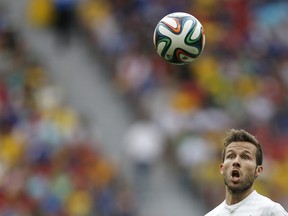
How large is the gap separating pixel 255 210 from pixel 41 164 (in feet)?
28.3

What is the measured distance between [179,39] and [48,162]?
6676 millimetres

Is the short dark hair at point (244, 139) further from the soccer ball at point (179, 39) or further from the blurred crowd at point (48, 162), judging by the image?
the blurred crowd at point (48, 162)

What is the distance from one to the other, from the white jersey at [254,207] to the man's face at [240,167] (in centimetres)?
9

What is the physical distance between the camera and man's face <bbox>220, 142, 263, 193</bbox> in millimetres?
7312

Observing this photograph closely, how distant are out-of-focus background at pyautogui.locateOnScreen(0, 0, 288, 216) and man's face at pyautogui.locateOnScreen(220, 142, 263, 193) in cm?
766

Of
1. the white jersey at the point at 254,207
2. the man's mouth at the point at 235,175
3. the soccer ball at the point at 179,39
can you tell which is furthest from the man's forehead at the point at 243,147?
the soccer ball at the point at 179,39

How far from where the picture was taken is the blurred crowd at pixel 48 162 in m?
15.1

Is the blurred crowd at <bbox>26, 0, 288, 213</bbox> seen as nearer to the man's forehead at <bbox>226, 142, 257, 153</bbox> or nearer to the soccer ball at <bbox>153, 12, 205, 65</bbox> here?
the soccer ball at <bbox>153, 12, 205, 65</bbox>

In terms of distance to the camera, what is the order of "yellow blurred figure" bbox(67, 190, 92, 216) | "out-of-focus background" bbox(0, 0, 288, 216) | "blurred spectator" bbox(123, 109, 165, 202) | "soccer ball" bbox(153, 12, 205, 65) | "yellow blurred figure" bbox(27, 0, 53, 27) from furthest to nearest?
"yellow blurred figure" bbox(27, 0, 53, 27) < "blurred spectator" bbox(123, 109, 165, 202) < "out-of-focus background" bbox(0, 0, 288, 216) < "yellow blurred figure" bbox(67, 190, 92, 216) < "soccer ball" bbox(153, 12, 205, 65)

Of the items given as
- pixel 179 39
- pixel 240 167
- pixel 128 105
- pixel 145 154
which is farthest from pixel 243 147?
pixel 128 105

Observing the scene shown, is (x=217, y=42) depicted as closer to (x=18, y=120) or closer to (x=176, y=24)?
(x=18, y=120)

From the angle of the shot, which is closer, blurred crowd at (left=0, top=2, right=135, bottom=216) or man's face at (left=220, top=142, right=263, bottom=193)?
man's face at (left=220, top=142, right=263, bottom=193)

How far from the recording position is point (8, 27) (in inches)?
776

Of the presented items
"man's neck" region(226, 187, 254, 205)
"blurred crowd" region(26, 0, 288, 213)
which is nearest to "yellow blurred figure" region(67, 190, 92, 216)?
"blurred crowd" region(26, 0, 288, 213)
